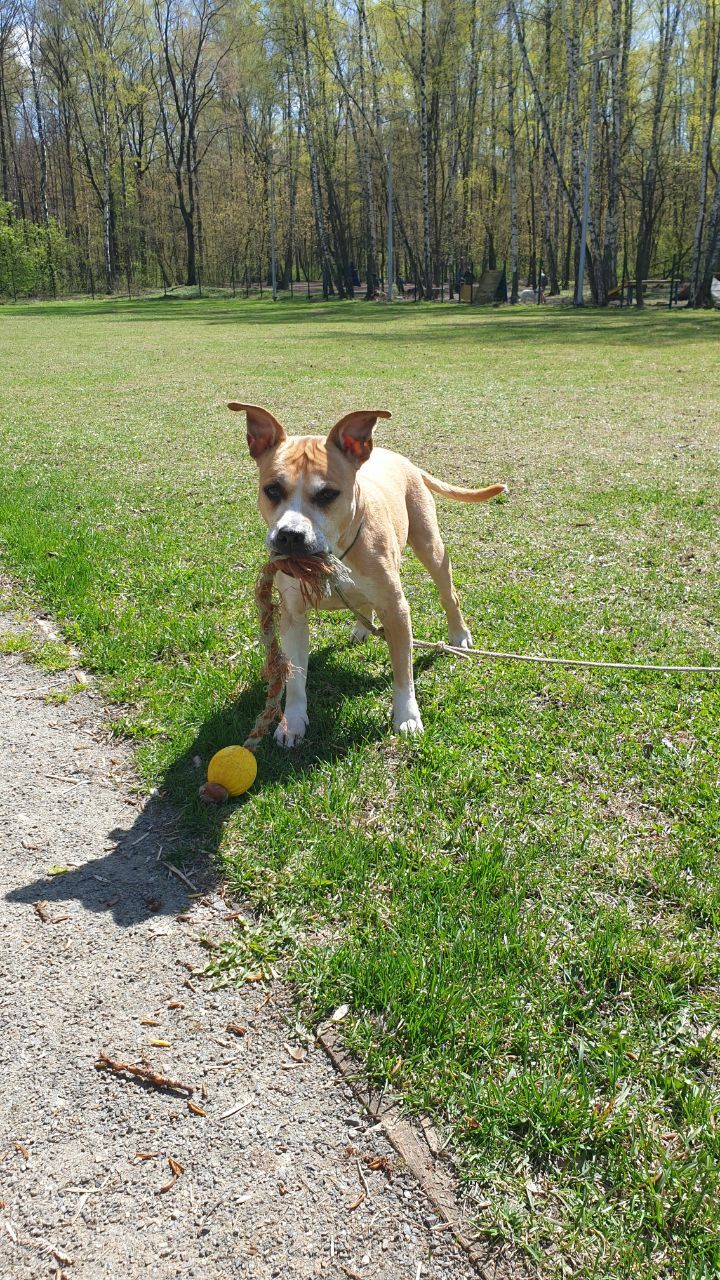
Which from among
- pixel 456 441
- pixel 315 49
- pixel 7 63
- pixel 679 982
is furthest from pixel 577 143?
pixel 679 982

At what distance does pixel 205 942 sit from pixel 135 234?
67.8 metres

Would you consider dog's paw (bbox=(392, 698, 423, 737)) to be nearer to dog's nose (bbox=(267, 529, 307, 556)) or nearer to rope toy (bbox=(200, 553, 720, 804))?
rope toy (bbox=(200, 553, 720, 804))

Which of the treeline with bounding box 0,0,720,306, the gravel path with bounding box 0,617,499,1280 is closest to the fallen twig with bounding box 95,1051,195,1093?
the gravel path with bounding box 0,617,499,1280

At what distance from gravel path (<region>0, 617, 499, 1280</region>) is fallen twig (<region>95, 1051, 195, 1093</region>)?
2cm

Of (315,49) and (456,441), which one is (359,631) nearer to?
(456,441)

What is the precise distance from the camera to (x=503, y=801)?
3.63 meters

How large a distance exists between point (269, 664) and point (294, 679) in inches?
14.2

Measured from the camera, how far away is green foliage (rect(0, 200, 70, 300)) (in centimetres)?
5222

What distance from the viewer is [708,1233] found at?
1895 mm

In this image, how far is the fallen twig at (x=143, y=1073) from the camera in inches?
92.1

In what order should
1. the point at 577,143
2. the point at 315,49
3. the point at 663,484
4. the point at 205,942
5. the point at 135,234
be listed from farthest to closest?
the point at 135,234
the point at 315,49
the point at 577,143
the point at 663,484
the point at 205,942

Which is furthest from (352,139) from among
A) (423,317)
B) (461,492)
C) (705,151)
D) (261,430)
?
(261,430)

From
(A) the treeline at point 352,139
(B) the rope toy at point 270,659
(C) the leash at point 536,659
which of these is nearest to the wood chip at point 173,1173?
(B) the rope toy at point 270,659

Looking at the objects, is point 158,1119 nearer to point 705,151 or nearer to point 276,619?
point 276,619
